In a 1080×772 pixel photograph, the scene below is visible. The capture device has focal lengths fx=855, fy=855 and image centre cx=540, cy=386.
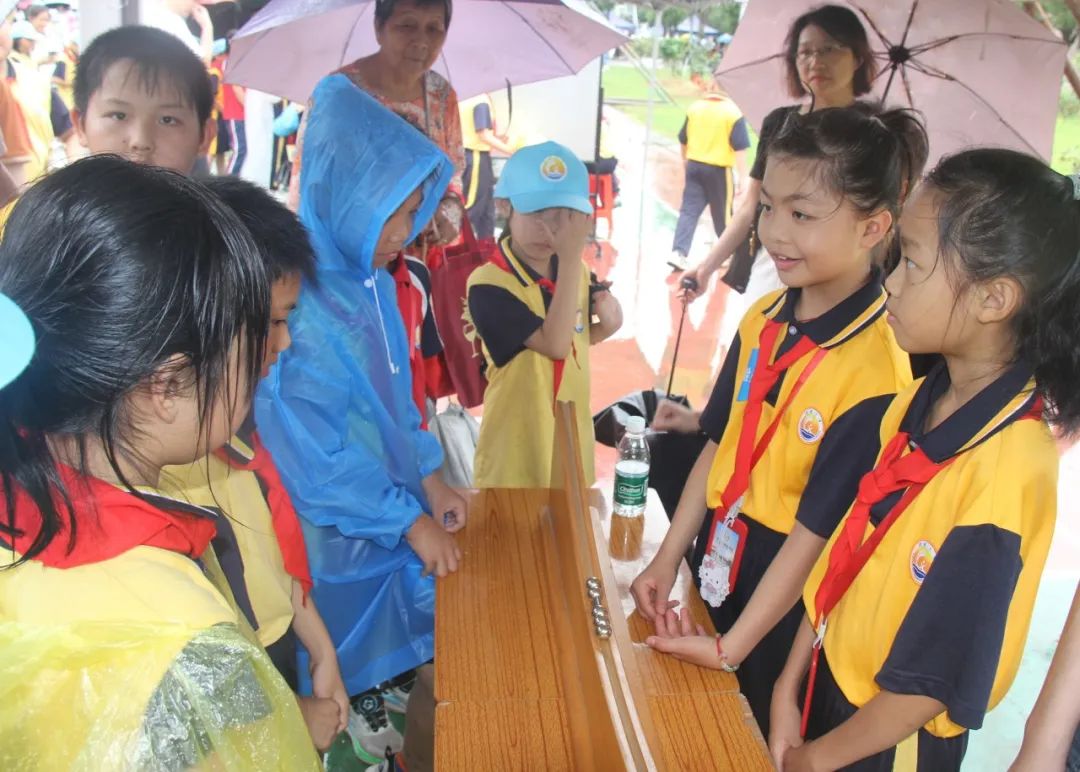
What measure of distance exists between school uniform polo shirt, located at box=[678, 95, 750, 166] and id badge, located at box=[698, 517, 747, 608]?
24.5ft

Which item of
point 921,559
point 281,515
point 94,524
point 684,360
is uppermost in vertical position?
point 94,524

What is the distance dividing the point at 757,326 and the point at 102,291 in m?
1.45

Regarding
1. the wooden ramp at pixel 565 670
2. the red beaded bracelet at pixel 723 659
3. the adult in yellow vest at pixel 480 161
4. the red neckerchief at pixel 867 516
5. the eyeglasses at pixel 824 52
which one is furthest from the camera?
the adult in yellow vest at pixel 480 161

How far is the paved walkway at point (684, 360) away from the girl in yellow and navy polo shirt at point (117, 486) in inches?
95.6

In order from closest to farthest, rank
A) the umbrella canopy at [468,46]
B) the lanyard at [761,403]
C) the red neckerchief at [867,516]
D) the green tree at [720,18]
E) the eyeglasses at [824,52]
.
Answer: the red neckerchief at [867,516] → the lanyard at [761,403] → the eyeglasses at [824,52] → the umbrella canopy at [468,46] → the green tree at [720,18]

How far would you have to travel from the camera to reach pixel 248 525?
61.7 inches

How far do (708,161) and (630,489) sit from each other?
7.34 m

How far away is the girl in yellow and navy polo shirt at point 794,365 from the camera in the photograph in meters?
1.71

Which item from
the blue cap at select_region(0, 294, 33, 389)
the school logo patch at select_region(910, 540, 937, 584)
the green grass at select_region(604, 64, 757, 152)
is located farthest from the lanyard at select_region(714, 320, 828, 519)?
the green grass at select_region(604, 64, 757, 152)

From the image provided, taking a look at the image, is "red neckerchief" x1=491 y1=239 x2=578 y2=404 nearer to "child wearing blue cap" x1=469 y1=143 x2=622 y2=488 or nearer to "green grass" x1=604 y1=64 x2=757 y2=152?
"child wearing blue cap" x1=469 y1=143 x2=622 y2=488

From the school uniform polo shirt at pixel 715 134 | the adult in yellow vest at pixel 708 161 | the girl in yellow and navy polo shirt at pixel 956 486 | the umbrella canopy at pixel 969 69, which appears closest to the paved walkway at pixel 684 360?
the adult in yellow vest at pixel 708 161

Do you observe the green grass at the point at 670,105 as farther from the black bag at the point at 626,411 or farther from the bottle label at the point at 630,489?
the bottle label at the point at 630,489

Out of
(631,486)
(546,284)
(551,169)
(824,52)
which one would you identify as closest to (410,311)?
(546,284)

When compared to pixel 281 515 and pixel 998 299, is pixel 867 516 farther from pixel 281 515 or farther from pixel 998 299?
pixel 281 515
